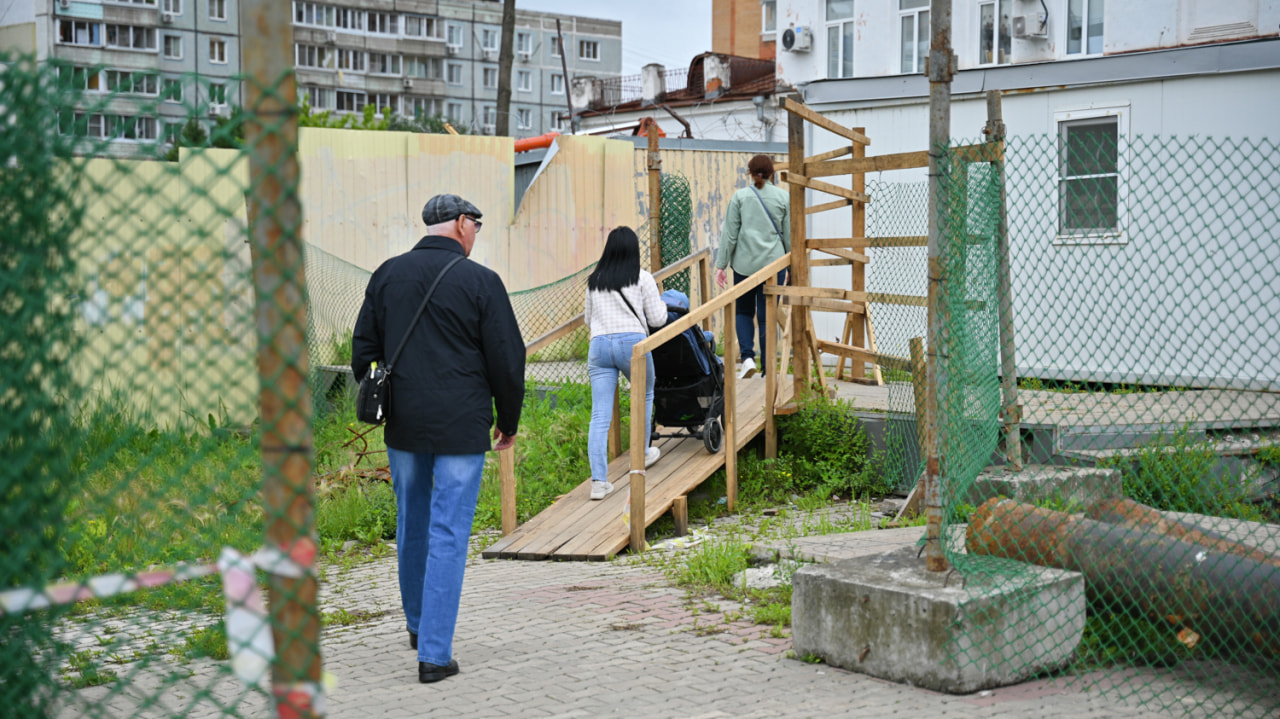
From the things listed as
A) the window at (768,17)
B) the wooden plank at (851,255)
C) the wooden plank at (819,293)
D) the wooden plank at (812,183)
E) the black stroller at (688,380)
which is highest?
the window at (768,17)

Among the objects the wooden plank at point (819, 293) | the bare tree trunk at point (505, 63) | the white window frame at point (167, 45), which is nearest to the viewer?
the wooden plank at point (819, 293)

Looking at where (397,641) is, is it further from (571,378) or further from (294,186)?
(571,378)

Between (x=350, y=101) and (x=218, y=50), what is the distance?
9432 millimetres

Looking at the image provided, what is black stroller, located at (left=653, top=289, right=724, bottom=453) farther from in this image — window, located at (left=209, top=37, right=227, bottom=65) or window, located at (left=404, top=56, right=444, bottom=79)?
window, located at (left=404, top=56, right=444, bottom=79)

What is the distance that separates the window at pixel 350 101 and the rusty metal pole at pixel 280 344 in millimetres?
76037

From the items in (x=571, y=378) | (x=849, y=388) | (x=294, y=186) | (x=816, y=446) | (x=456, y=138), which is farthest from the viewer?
(x=456, y=138)

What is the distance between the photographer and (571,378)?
1216cm

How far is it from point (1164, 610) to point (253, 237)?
406 cm

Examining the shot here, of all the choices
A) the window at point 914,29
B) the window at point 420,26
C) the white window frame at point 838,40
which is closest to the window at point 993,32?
the window at point 914,29

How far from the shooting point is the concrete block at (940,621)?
4473 mm

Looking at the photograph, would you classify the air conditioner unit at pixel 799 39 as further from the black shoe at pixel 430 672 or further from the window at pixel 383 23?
the window at pixel 383 23

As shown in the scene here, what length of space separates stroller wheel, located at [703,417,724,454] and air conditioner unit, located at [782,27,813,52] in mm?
14208

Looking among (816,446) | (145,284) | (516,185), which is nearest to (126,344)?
(145,284)

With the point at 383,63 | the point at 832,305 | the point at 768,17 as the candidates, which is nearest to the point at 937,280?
the point at 832,305
